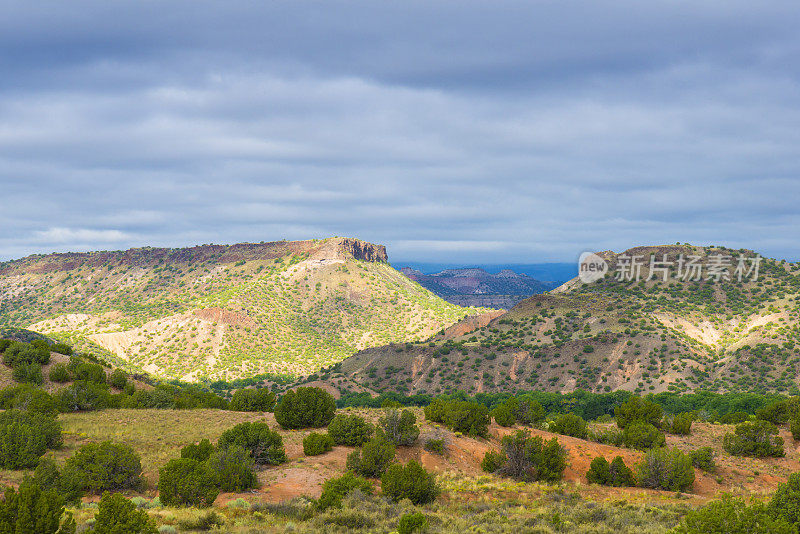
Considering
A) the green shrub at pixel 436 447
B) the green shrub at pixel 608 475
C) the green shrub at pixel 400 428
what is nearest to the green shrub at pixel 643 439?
the green shrub at pixel 608 475

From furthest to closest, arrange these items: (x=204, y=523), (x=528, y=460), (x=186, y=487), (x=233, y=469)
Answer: (x=528, y=460)
(x=233, y=469)
(x=186, y=487)
(x=204, y=523)

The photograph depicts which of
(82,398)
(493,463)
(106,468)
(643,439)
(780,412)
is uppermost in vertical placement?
(106,468)

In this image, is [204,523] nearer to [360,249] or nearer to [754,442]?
[754,442]

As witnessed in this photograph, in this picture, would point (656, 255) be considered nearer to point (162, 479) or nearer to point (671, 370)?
point (671, 370)

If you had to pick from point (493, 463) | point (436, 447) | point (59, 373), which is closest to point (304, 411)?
point (436, 447)

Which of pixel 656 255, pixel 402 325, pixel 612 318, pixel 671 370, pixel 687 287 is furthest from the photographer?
pixel 402 325

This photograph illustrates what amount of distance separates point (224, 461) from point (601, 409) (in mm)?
45752

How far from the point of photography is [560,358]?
8350 centimetres

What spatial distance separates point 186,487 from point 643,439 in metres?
27.7

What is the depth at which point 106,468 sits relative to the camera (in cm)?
2183

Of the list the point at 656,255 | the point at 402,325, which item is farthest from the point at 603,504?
the point at 402,325

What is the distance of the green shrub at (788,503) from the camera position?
1501 cm

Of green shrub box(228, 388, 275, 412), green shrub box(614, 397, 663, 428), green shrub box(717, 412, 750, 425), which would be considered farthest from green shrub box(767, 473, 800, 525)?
green shrub box(228, 388, 275, 412)

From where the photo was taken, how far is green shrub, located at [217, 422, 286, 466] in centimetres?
2567
